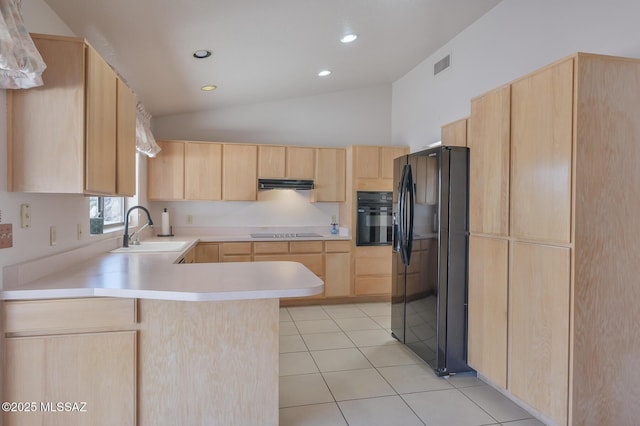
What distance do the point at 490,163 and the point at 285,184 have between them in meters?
2.87

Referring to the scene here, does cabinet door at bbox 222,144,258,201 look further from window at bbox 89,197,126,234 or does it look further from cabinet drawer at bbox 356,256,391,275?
cabinet drawer at bbox 356,256,391,275

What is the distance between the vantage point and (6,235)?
1.72 metres

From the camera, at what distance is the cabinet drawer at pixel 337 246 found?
4863 millimetres

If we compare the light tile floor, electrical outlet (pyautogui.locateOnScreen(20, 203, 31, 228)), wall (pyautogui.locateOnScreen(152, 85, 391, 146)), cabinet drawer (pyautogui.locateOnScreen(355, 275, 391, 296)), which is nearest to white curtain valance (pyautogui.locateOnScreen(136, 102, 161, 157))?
wall (pyautogui.locateOnScreen(152, 85, 391, 146))

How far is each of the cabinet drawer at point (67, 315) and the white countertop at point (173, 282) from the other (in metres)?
0.04

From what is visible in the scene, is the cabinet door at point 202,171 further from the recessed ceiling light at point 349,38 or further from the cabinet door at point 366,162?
the recessed ceiling light at point 349,38

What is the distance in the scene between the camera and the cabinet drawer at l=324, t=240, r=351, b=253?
4863 millimetres

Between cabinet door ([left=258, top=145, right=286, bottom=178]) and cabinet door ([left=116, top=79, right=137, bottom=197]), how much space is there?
7.67 feet

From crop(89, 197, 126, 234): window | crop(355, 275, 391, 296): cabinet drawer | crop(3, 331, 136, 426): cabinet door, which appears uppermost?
crop(89, 197, 126, 234): window

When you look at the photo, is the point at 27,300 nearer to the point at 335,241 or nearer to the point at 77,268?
the point at 77,268

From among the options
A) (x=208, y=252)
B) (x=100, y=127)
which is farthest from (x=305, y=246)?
(x=100, y=127)

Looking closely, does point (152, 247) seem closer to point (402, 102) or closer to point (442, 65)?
point (442, 65)

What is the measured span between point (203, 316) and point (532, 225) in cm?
195

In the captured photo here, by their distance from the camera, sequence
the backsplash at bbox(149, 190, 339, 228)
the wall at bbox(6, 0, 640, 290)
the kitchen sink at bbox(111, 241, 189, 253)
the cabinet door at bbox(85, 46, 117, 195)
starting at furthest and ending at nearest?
the backsplash at bbox(149, 190, 339, 228)
the kitchen sink at bbox(111, 241, 189, 253)
the wall at bbox(6, 0, 640, 290)
the cabinet door at bbox(85, 46, 117, 195)
